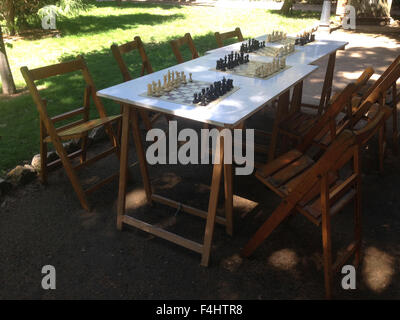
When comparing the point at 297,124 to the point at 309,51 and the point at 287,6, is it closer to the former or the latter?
the point at 309,51

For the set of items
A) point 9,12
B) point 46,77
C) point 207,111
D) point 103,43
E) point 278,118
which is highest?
point 9,12

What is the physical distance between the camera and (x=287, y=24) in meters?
12.1

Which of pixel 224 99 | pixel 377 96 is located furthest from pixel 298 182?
pixel 377 96

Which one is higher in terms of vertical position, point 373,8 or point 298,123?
point 373,8

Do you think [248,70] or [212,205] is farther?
[248,70]

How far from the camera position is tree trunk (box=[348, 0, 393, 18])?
1214cm

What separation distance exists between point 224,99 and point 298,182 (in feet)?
2.66

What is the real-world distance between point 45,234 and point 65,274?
541mm

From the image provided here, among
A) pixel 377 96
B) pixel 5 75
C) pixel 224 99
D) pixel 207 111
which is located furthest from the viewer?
pixel 5 75

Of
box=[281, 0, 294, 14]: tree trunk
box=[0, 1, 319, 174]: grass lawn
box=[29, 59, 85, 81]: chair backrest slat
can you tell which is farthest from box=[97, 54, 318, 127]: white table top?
box=[281, 0, 294, 14]: tree trunk

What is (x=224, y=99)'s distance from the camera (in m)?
2.72

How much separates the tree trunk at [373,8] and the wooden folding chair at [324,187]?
454 inches

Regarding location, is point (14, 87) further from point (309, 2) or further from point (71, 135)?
point (309, 2)

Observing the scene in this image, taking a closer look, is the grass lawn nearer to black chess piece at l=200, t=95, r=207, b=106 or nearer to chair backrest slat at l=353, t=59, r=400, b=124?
black chess piece at l=200, t=95, r=207, b=106
